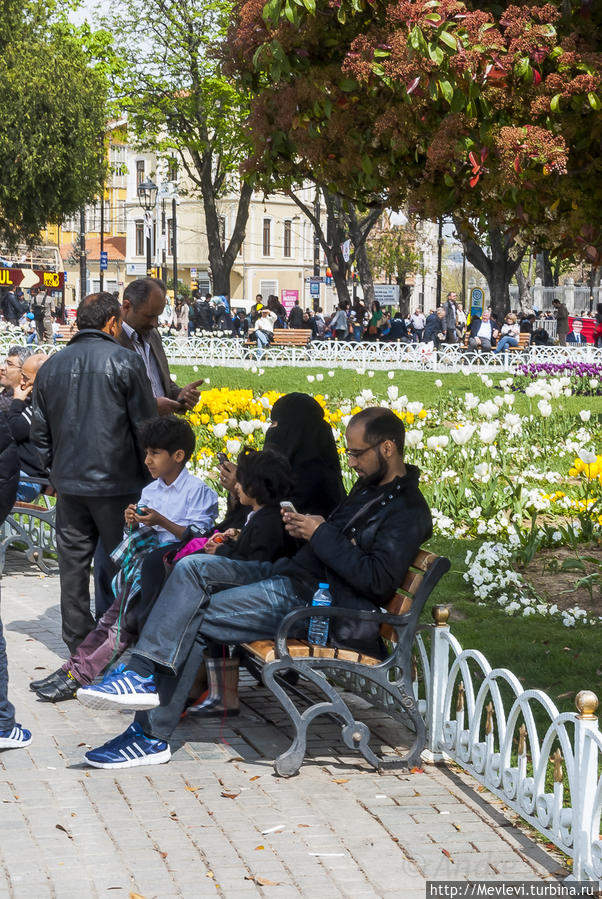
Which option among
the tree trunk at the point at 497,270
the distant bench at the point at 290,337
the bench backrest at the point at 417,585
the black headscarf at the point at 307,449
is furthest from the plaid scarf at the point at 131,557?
the tree trunk at the point at 497,270

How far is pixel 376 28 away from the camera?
433 cm

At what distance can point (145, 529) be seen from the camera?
6.01 meters

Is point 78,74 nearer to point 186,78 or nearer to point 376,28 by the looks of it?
point 186,78

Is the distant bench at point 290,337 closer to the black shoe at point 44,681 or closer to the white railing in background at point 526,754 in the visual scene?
the black shoe at point 44,681

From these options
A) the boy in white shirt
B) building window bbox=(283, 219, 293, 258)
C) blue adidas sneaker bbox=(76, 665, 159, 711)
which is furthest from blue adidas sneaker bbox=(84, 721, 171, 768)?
building window bbox=(283, 219, 293, 258)

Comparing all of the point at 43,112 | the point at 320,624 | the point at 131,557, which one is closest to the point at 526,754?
the point at 320,624

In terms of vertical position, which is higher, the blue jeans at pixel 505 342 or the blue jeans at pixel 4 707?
the blue jeans at pixel 505 342

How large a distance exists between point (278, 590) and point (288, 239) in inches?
3073

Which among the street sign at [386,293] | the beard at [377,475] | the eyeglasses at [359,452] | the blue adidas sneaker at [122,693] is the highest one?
the street sign at [386,293]

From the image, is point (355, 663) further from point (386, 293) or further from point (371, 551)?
point (386, 293)

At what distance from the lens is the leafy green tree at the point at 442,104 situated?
3.97 m

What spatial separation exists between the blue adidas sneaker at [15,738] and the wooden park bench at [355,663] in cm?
101

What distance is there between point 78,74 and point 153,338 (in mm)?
31356

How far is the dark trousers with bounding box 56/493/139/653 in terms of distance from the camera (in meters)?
6.16
